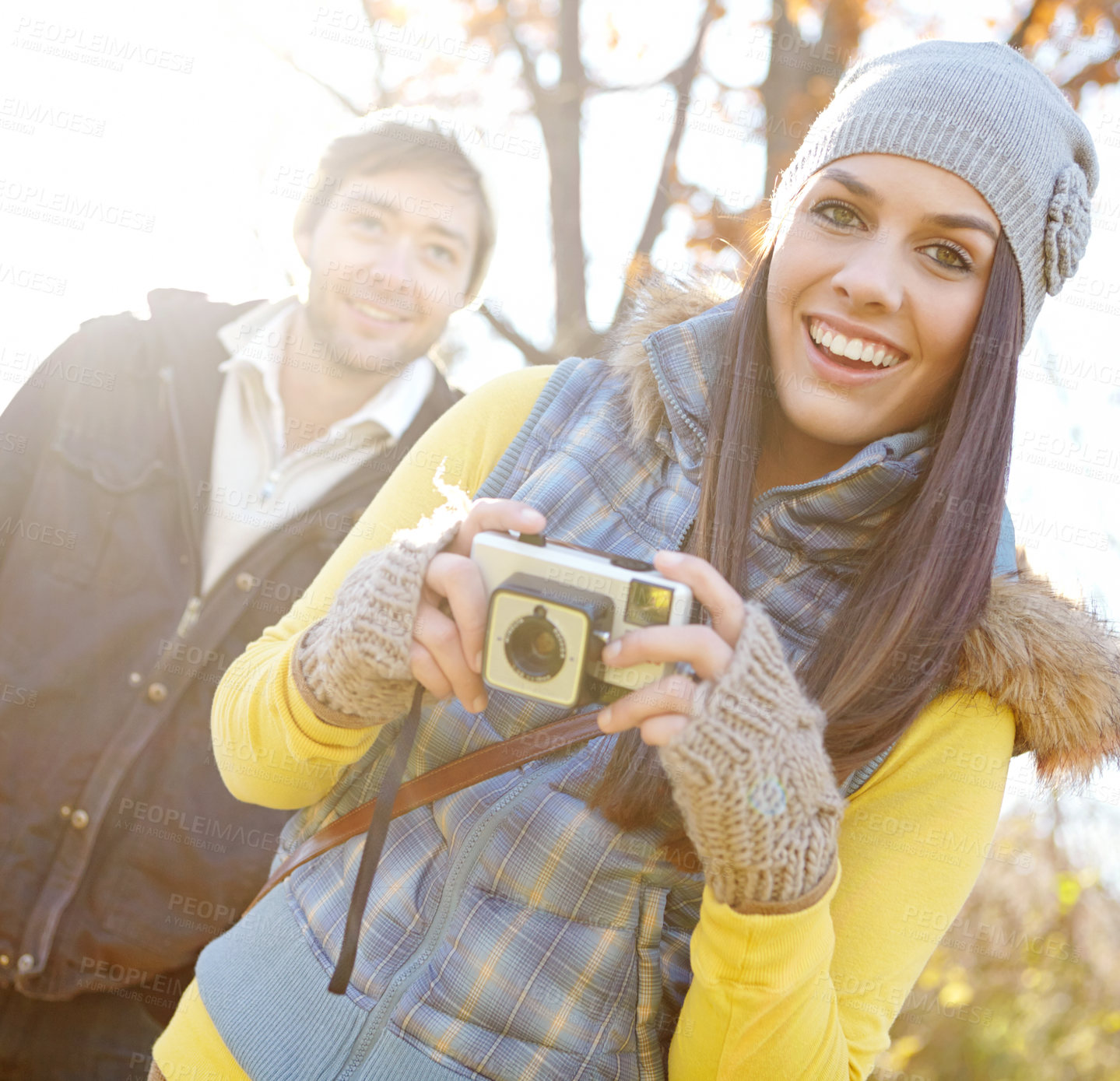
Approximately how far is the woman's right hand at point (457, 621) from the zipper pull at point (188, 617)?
62.2 inches

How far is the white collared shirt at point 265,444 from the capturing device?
116 inches

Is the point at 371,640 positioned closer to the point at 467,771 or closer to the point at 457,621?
the point at 457,621

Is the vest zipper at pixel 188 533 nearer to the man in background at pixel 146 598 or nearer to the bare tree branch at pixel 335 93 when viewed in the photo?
the man in background at pixel 146 598

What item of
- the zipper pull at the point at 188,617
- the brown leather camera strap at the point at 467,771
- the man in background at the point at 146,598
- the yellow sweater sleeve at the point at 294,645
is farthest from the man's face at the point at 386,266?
the brown leather camera strap at the point at 467,771

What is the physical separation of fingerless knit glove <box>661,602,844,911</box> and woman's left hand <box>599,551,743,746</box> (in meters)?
0.02

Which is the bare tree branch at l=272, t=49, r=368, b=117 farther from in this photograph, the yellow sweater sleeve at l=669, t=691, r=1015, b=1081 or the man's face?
the yellow sweater sleeve at l=669, t=691, r=1015, b=1081

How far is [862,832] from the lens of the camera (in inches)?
63.4

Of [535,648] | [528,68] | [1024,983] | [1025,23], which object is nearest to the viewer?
[535,648]

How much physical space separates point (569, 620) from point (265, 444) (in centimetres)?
204

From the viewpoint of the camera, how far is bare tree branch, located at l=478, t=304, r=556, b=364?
4.52 m

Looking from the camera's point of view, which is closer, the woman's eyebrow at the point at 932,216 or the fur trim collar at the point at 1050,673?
the fur trim collar at the point at 1050,673

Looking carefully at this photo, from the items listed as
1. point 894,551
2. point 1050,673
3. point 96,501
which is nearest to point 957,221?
point 894,551

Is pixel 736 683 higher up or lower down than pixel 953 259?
lower down

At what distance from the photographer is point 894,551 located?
172 centimetres
